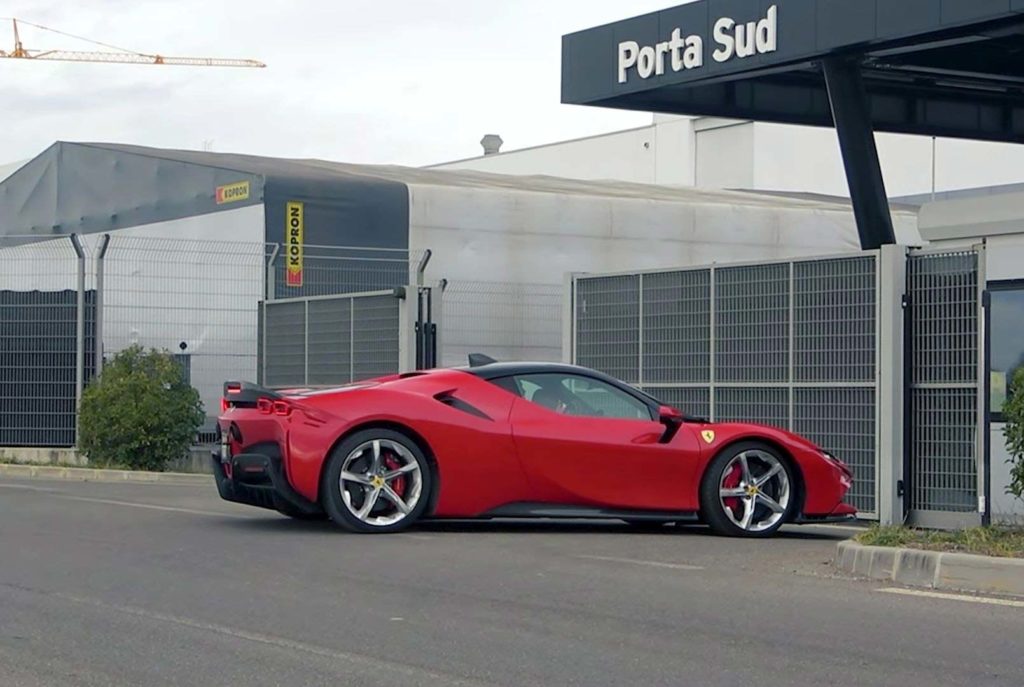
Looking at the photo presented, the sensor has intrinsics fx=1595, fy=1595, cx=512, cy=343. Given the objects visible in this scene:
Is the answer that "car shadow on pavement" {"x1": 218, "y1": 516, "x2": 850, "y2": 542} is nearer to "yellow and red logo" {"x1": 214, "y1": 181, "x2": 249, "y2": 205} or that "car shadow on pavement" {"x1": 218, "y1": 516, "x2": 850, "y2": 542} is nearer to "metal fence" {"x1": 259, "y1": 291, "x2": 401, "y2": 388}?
"metal fence" {"x1": 259, "y1": 291, "x2": 401, "y2": 388}

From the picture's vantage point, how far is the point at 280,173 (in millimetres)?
24875

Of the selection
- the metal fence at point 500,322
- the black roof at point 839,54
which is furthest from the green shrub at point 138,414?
the black roof at point 839,54

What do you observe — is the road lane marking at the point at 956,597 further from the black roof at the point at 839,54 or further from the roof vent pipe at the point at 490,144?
the roof vent pipe at the point at 490,144

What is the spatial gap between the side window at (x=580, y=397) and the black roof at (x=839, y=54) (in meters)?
6.37

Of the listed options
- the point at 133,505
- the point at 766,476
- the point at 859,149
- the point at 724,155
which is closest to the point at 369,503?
the point at 766,476

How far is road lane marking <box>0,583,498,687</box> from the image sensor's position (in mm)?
6496

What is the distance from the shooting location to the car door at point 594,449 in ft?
38.1

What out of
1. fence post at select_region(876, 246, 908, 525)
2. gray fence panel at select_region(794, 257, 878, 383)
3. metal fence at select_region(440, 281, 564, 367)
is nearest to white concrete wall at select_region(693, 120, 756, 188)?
metal fence at select_region(440, 281, 564, 367)

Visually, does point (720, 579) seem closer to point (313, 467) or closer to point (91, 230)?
point (313, 467)

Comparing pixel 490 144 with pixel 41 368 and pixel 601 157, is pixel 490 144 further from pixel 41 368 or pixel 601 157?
pixel 41 368

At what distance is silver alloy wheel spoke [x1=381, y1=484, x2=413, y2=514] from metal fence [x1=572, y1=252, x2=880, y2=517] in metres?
4.06

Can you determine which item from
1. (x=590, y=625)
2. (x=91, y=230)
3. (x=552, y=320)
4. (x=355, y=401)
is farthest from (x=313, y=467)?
(x=91, y=230)

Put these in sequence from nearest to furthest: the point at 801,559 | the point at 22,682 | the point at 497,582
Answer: the point at 22,682 → the point at 497,582 → the point at 801,559

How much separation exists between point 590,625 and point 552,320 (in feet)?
54.4
